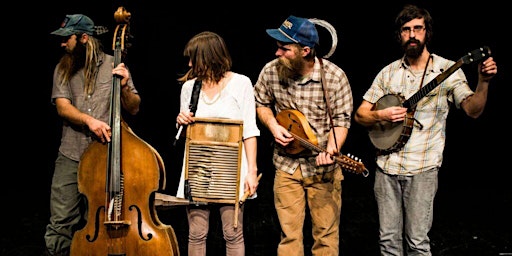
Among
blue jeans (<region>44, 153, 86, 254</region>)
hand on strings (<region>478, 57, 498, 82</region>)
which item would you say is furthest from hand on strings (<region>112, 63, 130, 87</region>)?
hand on strings (<region>478, 57, 498, 82</region>)

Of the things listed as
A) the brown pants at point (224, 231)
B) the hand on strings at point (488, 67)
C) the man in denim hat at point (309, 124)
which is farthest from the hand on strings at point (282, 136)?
the hand on strings at point (488, 67)

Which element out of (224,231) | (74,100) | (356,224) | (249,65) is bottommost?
(356,224)

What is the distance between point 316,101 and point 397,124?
1.56 feet

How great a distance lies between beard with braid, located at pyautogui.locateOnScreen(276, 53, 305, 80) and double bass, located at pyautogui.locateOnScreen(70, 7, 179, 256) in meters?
0.87

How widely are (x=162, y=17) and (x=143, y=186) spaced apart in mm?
2864

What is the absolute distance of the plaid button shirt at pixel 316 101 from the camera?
4039mm

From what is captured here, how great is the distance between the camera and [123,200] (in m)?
3.76

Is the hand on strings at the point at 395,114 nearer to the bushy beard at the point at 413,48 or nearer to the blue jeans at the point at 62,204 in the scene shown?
the bushy beard at the point at 413,48

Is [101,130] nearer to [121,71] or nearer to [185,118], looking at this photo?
[121,71]

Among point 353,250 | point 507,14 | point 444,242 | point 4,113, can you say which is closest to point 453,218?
point 444,242

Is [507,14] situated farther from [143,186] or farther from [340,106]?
[143,186]

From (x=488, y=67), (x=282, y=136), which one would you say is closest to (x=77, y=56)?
(x=282, y=136)

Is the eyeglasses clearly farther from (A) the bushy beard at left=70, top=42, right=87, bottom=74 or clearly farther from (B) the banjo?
(A) the bushy beard at left=70, top=42, right=87, bottom=74

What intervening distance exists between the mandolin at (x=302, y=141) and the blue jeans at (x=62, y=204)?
1.27 metres
